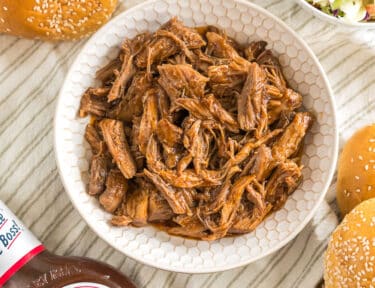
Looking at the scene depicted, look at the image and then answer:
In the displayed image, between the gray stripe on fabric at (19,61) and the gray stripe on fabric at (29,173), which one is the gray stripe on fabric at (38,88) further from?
the gray stripe on fabric at (29,173)

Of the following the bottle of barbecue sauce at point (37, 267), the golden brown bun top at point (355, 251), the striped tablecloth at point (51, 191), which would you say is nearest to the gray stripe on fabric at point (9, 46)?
the striped tablecloth at point (51, 191)

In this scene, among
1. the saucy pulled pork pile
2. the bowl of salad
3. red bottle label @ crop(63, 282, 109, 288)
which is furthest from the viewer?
the bowl of salad

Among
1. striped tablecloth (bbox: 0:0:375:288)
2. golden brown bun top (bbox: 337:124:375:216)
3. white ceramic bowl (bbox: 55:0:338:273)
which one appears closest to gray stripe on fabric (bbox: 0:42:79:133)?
striped tablecloth (bbox: 0:0:375:288)

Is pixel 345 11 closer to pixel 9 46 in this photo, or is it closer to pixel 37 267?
pixel 9 46

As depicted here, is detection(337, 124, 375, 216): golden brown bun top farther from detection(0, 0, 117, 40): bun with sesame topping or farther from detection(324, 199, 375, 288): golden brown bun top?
detection(0, 0, 117, 40): bun with sesame topping

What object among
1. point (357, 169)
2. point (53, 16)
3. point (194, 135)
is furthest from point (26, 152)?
point (357, 169)

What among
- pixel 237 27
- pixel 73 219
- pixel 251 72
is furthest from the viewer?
pixel 73 219

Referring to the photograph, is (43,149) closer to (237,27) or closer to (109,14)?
(109,14)

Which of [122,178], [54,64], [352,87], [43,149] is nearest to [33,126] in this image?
[43,149]
